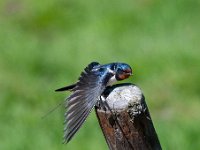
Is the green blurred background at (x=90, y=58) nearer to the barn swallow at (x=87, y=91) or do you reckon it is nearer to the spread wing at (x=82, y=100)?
the barn swallow at (x=87, y=91)

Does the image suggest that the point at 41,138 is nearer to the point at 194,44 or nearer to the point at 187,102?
the point at 187,102

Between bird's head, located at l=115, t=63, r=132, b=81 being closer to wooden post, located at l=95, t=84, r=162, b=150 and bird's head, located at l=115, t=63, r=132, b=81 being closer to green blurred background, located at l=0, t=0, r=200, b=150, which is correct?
wooden post, located at l=95, t=84, r=162, b=150

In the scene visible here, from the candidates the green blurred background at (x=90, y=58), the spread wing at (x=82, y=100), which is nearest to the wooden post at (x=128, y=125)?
the spread wing at (x=82, y=100)

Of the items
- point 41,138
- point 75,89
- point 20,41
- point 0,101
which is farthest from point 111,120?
point 20,41

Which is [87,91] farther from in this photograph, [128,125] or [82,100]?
[128,125]

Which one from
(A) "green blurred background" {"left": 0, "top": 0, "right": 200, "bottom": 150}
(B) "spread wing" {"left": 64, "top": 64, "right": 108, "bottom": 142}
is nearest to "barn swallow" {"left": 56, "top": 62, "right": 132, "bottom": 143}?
(B) "spread wing" {"left": 64, "top": 64, "right": 108, "bottom": 142}

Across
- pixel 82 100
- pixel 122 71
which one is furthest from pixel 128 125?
pixel 122 71

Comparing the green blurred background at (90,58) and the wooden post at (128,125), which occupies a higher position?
the wooden post at (128,125)
